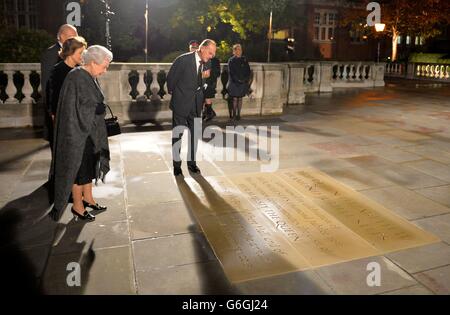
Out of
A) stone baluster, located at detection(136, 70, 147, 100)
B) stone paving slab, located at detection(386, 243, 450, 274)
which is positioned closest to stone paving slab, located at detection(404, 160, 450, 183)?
stone paving slab, located at detection(386, 243, 450, 274)

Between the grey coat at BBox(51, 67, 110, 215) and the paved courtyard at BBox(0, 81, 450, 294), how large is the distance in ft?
1.75

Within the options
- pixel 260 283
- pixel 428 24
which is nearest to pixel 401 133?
pixel 260 283

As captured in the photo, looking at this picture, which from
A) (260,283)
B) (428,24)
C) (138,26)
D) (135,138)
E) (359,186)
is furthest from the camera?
(428,24)

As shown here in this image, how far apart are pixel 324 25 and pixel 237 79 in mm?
27023

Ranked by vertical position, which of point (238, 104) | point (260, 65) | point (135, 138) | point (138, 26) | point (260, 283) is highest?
point (138, 26)

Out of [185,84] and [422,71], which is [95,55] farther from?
[422,71]

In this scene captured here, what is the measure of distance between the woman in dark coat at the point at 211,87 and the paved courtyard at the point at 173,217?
1554 millimetres

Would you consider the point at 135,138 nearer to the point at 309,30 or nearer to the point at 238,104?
the point at 238,104

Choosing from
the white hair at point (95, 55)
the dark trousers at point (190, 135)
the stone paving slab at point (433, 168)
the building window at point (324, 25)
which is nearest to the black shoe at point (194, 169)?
the dark trousers at point (190, 135)

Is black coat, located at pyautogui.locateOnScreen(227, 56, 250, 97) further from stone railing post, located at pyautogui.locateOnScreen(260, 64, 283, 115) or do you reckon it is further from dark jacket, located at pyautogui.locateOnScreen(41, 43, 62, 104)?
dark jacket, located at pyautogui.locateOnScreen(41, 43, 62, 104)

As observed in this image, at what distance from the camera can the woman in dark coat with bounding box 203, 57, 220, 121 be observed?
10188 mm

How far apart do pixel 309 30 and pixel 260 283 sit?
32.7 meters

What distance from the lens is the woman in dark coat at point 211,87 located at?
10188 millimetres

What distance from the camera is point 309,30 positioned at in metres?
33.3
